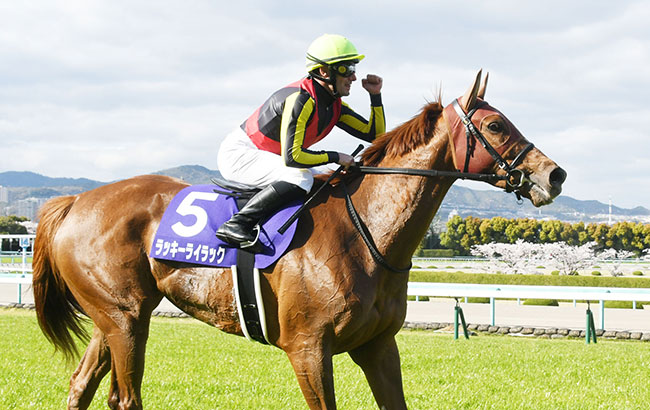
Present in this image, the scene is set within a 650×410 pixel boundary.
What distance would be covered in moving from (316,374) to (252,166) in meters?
1.21

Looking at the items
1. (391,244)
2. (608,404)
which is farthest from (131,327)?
(608,404)

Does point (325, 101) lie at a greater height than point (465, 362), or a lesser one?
greater

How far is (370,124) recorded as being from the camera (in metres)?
3.95

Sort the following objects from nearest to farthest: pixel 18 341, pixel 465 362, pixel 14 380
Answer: pixel 14 380, pixel 465 362, pixel 18 341

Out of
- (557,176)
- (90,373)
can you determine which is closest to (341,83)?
(557,176)

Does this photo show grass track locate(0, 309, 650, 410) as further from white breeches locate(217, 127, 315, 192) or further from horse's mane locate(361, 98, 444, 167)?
horse's mane locate(361, 98, 444, 167)

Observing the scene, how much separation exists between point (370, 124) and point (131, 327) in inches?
72.8

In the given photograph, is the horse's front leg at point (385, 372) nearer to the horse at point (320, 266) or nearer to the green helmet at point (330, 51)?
the horse at point (320, 266)

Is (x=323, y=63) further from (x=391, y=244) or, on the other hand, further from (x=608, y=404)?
(x=608, y=404)

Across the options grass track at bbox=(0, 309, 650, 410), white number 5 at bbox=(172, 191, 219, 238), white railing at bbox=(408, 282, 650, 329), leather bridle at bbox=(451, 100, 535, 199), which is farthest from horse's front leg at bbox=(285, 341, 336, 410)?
white railing at bbox=(408, 282, 650, 329)

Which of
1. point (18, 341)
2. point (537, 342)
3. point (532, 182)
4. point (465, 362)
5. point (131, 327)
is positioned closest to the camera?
point (532, 182)

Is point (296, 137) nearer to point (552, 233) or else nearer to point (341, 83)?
point (341, 83)

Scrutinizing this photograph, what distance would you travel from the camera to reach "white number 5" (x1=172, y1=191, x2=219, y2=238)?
3678 mm

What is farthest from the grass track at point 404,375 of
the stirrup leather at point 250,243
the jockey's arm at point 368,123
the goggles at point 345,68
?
the goggles at point 345,68
